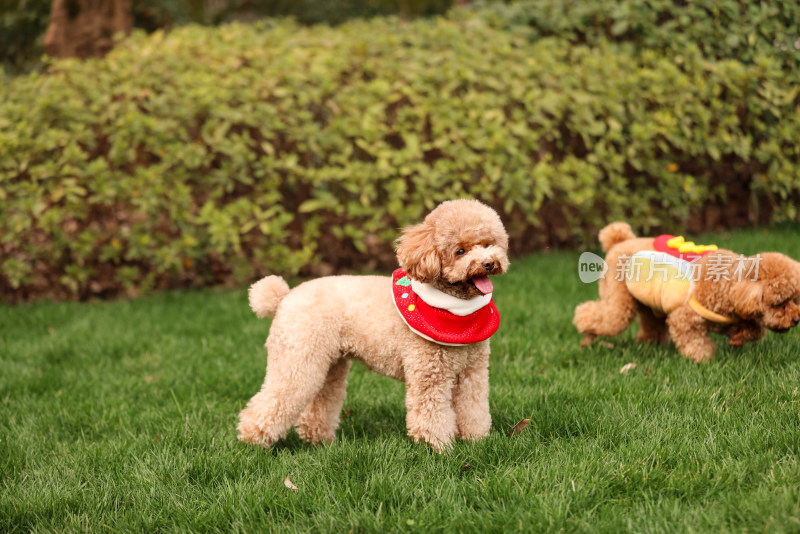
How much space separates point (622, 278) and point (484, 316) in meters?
1.35

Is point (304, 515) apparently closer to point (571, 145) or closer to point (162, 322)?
point (162, 322)

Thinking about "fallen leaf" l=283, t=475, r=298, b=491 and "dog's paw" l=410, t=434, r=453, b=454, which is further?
"dog's paw" l=410, t=434, r=453, b=454

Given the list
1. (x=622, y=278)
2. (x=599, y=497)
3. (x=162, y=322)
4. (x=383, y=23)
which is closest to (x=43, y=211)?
(x=162, y=322)

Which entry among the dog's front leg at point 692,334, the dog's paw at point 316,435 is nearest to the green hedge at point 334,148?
the dog's front leg at point 692,334

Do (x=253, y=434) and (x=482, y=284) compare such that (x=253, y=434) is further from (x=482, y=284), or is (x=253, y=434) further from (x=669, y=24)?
(x=669, y=24)

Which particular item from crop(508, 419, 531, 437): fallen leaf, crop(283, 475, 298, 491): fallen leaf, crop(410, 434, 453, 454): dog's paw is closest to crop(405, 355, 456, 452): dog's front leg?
crop(410, 434, 453, 454): dog's paw

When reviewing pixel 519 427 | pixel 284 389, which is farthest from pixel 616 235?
pixel 284 389

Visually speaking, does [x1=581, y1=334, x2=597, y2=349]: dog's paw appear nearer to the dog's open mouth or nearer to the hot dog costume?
the hot dog costume

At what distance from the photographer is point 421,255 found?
280cm

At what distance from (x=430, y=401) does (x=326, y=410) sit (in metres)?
0.64

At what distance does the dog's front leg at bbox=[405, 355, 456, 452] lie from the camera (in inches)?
117

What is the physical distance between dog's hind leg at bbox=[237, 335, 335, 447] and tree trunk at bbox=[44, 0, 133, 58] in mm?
6717

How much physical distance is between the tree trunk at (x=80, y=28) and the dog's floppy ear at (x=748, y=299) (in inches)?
304

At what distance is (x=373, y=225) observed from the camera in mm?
6059
